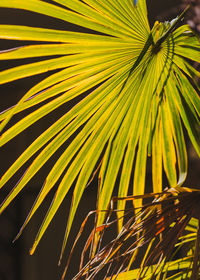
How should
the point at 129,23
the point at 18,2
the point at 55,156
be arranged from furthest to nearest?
1. the point at 55,156
2. the point at 129,23
3. the point at 18,2

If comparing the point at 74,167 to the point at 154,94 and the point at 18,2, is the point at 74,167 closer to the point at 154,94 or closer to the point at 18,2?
the point at 154,94

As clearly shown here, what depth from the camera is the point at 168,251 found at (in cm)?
53

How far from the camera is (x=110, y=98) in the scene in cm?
70

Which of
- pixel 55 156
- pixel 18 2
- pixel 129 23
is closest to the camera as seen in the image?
pixel 18 2

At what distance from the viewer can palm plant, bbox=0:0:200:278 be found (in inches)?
24.5

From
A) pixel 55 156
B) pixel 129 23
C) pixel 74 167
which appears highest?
pixel 129 23

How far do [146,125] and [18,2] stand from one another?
1.01ft

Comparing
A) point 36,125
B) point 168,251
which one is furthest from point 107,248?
point 36,125

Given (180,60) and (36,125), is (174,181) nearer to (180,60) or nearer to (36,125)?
(180,60)

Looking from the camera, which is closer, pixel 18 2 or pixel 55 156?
pixel 18 2

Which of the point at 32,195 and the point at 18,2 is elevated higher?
the point at 18,2

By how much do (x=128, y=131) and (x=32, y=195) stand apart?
244cm

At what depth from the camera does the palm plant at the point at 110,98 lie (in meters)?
0.62

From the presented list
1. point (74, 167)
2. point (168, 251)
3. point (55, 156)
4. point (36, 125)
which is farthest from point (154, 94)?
point (36, 125)
